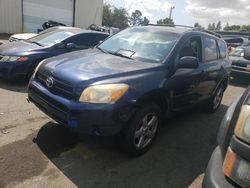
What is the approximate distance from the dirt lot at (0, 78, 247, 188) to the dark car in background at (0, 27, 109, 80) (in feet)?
5.13

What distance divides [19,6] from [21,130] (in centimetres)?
1730

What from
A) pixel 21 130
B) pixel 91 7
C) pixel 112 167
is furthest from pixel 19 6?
pixel 112 167

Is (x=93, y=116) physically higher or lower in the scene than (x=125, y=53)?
lower

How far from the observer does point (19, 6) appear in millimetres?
19188

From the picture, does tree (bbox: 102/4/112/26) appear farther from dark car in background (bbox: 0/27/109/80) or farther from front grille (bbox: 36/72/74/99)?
front grille (bbox: 36/72/74/99)

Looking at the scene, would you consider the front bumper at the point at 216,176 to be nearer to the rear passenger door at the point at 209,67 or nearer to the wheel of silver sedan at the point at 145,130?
the wheel of silver sedan at the point at 145,130

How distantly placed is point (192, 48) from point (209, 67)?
0.66 m

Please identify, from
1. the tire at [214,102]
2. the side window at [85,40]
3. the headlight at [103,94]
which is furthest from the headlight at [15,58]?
the tire at [214,102]

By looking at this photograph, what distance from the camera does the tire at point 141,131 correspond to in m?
3.49

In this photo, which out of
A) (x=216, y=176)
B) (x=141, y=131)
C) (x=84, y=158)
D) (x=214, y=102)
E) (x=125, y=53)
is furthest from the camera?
(x=214, y=102)

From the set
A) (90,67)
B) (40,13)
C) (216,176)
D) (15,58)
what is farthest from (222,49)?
(40,13)

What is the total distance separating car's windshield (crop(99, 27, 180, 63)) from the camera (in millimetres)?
4230

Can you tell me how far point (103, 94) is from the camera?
324cm

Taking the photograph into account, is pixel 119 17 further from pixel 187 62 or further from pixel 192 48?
pixel 187 62
